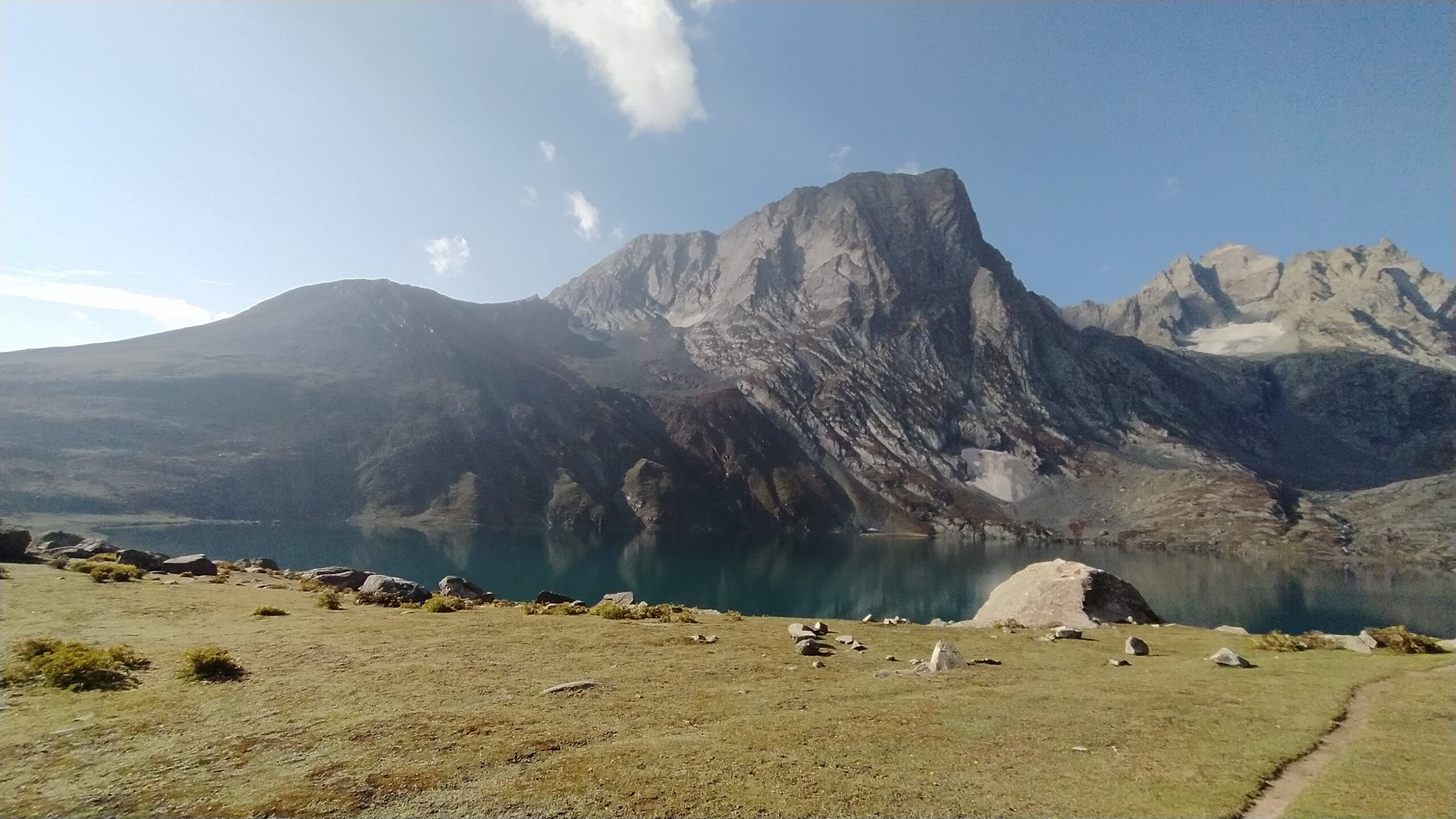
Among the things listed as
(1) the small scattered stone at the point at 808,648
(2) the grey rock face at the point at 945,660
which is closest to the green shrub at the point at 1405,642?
(2) the grey rock face at the point at 945,660

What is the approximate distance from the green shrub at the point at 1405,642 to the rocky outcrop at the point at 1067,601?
32.4 feet

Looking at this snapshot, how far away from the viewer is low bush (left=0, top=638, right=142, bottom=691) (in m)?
14.3

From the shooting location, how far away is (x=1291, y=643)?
2533cm

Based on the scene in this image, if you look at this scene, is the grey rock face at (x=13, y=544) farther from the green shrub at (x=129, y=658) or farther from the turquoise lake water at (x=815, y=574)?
the turquoise lake water at (x=815, y=574)

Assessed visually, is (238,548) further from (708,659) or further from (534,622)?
(708,659)

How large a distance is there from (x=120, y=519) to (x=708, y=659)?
175 metres

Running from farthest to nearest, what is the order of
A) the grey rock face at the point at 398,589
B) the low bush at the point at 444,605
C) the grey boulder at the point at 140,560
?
the grey boulder at the point at 140,560, the grey rock face at the point at 398,589, the low bush at the point at 444,605

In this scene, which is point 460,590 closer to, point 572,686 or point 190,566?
point 190,566

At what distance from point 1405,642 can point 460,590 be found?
41779 millimetres

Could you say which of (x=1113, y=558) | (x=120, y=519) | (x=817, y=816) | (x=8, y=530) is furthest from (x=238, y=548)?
(x=1113, y=558)

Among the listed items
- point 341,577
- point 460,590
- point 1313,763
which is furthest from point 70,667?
→ point 1313,763

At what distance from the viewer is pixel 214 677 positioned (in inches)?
615

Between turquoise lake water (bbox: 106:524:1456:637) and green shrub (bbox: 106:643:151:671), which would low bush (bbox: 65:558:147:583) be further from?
turquoise lake water (bbox: 106:524:1456:637)

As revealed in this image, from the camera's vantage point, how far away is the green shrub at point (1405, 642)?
23891 mm
